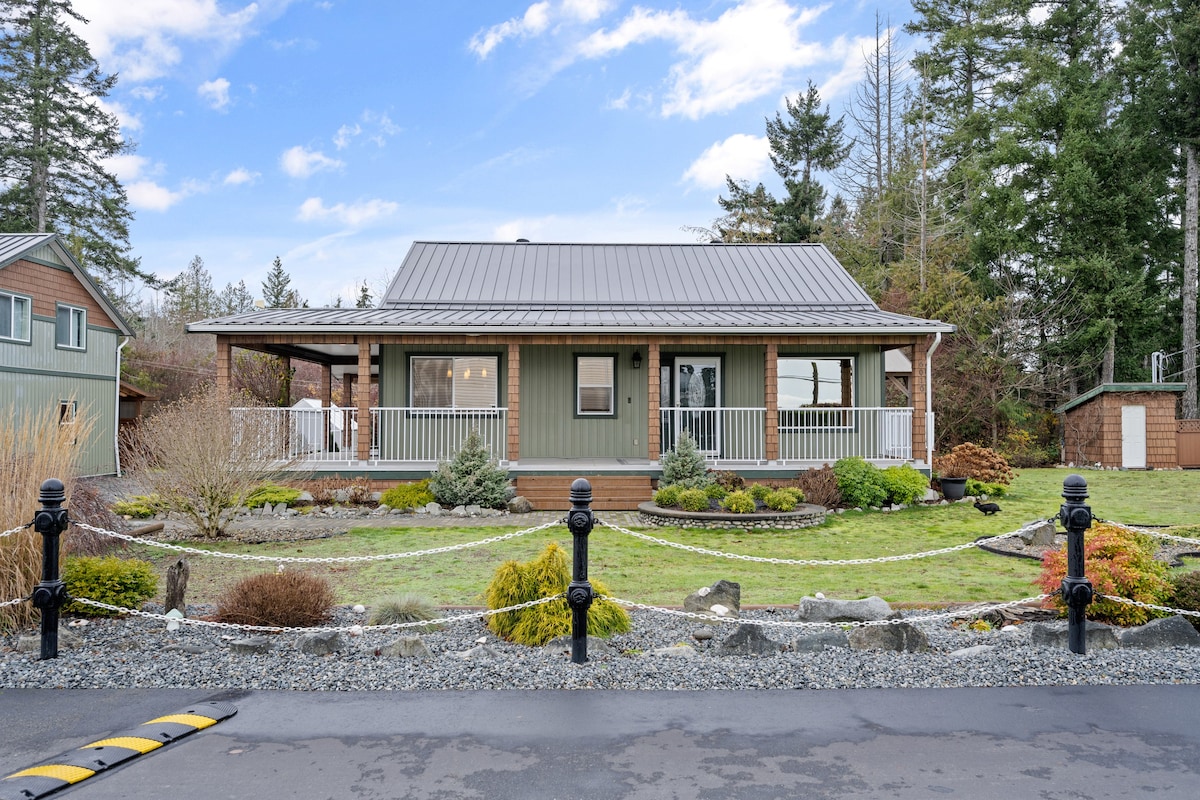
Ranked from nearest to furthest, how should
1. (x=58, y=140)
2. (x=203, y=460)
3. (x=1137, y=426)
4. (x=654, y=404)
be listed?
1. (x=203, y=460)
2. (x=654, y=404)
3. (x=1137, y=426)
4. (x=58, y=140)

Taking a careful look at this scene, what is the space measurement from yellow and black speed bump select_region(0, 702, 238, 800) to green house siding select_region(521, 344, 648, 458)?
38.4 feet

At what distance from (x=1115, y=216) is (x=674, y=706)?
88.0 feet

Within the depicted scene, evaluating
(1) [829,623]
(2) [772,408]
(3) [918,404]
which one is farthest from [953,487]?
(1) [829,623]

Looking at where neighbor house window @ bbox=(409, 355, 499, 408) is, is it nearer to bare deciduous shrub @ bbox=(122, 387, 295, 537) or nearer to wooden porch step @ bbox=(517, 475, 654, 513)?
wooden porch step @ bbox=(517, 475, 654, 513)

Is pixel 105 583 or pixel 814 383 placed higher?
pixel 814 383

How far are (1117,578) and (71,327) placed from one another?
917 inches

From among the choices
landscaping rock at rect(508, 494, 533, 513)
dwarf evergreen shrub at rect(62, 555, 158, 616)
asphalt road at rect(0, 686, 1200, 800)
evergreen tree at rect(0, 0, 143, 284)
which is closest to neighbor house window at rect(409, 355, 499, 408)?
landscaping rock at rect(508, 494, 533, 513)

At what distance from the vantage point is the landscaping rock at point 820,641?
4953 millimetres

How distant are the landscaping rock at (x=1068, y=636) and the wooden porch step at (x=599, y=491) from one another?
28.5 feet

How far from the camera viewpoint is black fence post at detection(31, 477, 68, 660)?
4.81 m

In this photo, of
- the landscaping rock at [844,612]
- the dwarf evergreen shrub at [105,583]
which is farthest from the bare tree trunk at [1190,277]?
the dwarf evergreen shrub at [105,583]

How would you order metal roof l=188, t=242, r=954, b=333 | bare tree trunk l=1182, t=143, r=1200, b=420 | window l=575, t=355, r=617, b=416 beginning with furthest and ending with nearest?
bare tree trunk l=1182, t=143, r=1200, b=420 → window l=575, t=355, r=617, b=416 → metal roof l=188, t=242, r=954, b=333

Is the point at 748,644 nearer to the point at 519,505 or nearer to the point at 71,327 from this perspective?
the point at 519,505

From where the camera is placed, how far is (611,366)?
51.9 ft
